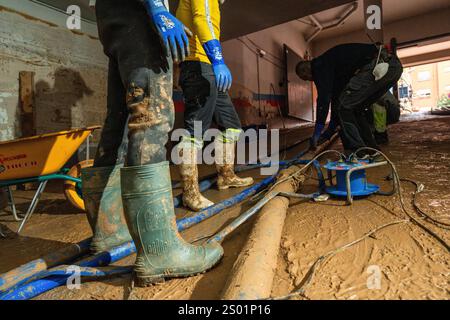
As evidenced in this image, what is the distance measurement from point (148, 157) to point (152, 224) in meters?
0.21

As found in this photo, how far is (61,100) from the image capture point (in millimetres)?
3463

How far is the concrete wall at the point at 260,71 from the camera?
6.52 m

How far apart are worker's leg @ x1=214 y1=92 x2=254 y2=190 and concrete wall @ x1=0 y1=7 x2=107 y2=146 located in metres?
2.35

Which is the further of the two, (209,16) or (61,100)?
(61,100)

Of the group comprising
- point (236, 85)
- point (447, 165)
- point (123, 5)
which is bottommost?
point (447, 165)

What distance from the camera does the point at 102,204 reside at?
1.16 meters

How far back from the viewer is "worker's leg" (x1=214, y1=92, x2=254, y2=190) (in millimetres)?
2016

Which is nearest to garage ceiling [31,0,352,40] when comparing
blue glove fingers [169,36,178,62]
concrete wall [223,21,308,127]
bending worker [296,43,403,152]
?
concrete wall [223,21,308,127]

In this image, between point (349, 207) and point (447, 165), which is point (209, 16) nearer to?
point (349, 207)

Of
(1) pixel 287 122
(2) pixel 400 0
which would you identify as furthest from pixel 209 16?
(2) pixel 400 0

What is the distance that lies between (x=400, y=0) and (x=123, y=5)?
9834 millimetres

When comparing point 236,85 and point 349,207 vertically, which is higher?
point 236,85

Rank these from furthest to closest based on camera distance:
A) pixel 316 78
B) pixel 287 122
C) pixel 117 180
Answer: pixel 287 122 < pixel 316 78 < pixel 117 180
